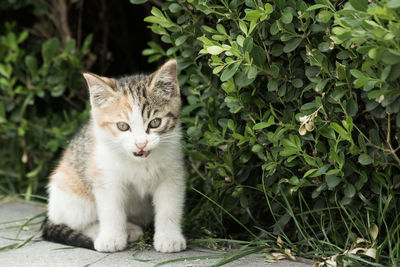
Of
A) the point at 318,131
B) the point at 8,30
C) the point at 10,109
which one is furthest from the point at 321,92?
the point at 8,30

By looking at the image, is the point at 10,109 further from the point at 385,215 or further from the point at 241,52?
the point at 385,215

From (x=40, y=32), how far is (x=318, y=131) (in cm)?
318

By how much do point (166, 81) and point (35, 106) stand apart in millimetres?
1880

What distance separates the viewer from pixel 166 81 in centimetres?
332

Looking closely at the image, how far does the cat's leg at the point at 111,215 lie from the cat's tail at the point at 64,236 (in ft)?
0.39

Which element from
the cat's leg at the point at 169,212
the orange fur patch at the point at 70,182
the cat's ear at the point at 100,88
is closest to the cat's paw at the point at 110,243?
the cat's leg at the point at 169,212

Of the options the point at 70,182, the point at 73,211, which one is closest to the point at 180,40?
the point at 70,182

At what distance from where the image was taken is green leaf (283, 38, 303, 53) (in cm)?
282

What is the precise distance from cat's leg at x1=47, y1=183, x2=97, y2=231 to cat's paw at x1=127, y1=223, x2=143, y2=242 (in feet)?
0.83

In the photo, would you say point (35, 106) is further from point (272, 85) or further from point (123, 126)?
point (272, 85)

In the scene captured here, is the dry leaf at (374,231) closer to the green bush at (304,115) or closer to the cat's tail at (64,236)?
the green bush at (304,115)

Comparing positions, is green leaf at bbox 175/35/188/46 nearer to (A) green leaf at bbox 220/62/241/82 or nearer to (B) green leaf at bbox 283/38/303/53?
(A) green leaf at bbox 220/62/241/82

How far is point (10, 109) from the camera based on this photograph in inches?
178

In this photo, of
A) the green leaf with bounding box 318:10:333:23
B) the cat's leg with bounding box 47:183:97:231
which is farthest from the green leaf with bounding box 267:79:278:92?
the cat's leg with bounding box 47:183:97:231
